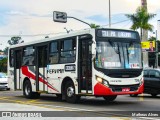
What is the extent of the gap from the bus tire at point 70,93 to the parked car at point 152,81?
5.37 meters

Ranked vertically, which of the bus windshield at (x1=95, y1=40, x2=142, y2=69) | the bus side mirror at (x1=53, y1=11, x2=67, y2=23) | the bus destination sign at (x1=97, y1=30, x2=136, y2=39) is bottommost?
the bus windshield at (x1=95, y1=40, x2=142, y2=69)

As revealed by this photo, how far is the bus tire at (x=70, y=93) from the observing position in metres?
17.2

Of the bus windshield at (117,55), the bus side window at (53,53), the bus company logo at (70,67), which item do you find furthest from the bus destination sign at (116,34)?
the bus side window at (53,53)

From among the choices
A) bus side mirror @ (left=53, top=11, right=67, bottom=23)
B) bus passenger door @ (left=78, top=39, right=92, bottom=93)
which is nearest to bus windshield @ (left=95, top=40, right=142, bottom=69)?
bus passenger door @ (left=78, top=39, right=92, bottom=93)

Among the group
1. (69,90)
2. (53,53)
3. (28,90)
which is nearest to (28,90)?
(28,90)

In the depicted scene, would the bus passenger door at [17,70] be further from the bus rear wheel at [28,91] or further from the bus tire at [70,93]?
the bus tire at [70,93]

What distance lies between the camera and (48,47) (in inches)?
759

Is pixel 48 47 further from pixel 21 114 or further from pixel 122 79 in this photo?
pixel 21 114

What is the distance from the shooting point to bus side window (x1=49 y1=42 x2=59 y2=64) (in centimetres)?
1858

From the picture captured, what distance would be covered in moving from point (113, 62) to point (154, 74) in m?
→ 5.95

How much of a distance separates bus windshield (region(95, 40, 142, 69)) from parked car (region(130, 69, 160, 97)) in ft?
14.8

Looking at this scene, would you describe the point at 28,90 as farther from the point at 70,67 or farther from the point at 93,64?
the point at 93,64

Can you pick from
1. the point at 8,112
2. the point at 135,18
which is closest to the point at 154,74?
the point at 8,112

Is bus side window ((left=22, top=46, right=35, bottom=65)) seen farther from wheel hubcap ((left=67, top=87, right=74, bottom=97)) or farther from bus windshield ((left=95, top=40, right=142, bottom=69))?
bus windshield ((left=95, top=40, right=142, bottom=69))
